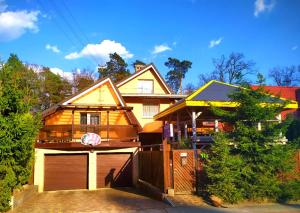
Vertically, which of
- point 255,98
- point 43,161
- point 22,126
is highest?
point 255,98

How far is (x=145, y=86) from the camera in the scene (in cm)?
2934

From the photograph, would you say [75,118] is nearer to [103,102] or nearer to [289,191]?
[103,102]

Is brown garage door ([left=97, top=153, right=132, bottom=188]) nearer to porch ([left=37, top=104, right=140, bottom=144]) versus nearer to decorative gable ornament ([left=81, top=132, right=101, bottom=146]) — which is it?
porch ([left=37, top=104, right=140, bottom=144])

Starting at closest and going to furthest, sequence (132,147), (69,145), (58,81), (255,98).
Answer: (255,98) → (69,145) → (132,147) → (58,81)

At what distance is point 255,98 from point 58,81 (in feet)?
119

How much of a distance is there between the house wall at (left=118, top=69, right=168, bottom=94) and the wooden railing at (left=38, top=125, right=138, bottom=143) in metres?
8.42

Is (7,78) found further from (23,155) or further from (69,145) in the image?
(69,145)

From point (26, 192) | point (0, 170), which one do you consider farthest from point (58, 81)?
point (0, 170)

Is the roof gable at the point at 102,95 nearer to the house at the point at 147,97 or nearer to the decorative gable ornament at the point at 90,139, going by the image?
the decorative gable ornament at the point at 90,139

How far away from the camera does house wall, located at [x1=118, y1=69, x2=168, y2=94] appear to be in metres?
28.6

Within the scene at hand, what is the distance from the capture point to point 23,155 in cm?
1255

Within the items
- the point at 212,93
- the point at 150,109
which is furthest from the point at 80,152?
the point at 150,109

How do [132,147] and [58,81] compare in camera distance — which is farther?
[58,81]

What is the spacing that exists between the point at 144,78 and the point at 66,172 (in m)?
12.7
